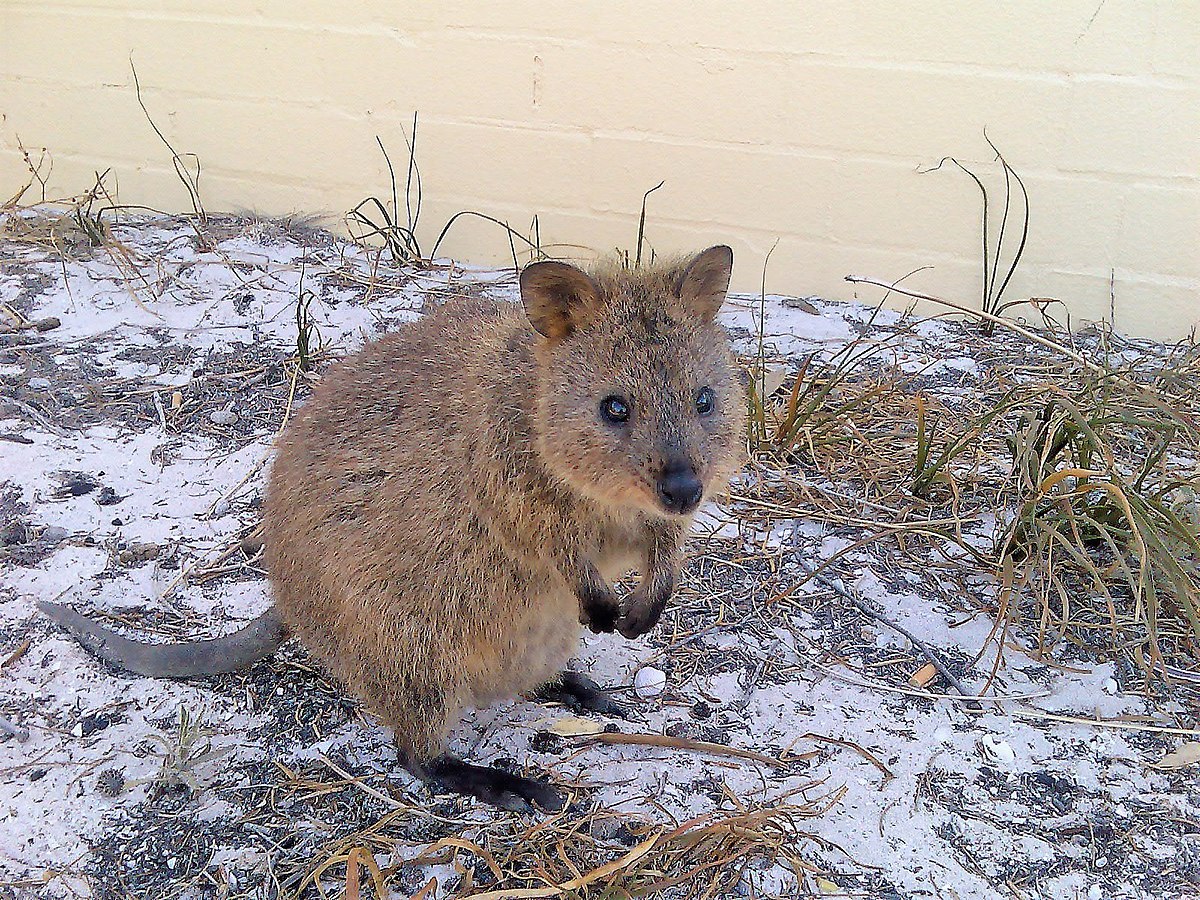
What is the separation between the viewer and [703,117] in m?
4.40

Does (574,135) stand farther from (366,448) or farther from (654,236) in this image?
(366,448)

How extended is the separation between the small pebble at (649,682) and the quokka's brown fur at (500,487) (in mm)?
276

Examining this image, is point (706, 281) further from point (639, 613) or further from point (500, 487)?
point (639, 613)

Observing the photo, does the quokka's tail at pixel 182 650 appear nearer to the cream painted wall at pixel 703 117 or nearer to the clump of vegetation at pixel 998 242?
the cream painted wall at pixel 703 117

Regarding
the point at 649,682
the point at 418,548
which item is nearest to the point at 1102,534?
the point at 649,682

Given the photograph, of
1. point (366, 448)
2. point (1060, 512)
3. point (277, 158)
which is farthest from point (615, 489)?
point (277, 158)

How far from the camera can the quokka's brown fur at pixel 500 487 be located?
2.13 metres

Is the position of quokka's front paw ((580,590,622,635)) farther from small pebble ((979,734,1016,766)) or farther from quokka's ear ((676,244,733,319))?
small pebble ((979,734,1016,766))

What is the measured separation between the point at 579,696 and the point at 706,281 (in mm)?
1136

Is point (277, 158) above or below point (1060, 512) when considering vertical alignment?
above

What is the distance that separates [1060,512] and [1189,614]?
458 mm

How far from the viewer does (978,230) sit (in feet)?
14.2

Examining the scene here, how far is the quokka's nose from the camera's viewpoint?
2.00 m

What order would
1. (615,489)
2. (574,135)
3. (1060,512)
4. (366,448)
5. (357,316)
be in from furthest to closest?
1. (574,135)
2. (357,316)
3. (1060,512)
4. (366,448)
5. (615,489)
